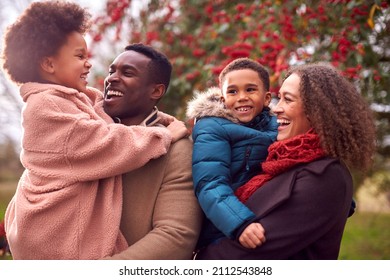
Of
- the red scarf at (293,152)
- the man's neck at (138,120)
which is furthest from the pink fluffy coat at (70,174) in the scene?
the red scarf at (293,152)

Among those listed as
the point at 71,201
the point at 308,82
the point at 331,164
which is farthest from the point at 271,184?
the point at 71,201

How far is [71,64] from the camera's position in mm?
2332

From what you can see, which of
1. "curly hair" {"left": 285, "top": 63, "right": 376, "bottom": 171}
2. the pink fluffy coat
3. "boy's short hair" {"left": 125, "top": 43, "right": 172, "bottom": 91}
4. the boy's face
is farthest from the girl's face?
"curly hair" {"left": 285, "top": 63, "right": 376, "bottom": 171}

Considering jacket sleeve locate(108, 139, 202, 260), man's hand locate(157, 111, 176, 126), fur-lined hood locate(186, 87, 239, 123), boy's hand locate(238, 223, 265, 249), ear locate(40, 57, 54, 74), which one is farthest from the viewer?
man's hand locate(157, 111, 176, 126)

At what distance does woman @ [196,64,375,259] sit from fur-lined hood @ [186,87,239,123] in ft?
0.82

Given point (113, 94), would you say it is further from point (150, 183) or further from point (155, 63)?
point (150, 183)

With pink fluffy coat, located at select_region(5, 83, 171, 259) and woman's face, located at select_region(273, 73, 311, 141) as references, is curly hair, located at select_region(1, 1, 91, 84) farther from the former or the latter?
woman's face, located at select_region(273, 73, 311, 141)

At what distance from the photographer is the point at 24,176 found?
2.35 meters

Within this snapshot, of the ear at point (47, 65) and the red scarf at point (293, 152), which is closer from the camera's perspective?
the red scarf at point (293, 152)

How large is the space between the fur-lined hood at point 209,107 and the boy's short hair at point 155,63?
18cm

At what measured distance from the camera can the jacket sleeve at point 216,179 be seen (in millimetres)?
2143

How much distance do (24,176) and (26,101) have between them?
324 millimetres

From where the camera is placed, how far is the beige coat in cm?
221

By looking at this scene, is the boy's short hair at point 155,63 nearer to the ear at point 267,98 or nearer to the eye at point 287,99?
the ear at point 267,98
